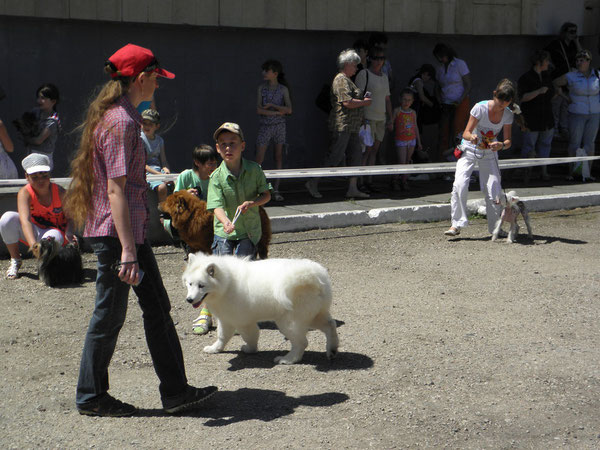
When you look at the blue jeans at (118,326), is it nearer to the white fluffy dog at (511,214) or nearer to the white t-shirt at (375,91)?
the white fluffy dog at (511,214)

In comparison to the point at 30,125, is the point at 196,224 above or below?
below

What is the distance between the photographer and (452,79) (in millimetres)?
13359

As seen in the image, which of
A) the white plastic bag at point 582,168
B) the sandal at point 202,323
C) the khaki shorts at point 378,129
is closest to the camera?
the sandal at point 202,323

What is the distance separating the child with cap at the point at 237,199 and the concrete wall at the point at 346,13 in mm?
5379

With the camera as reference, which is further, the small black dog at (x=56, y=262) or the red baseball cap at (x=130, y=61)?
the small black dog at (x=56, y=262)

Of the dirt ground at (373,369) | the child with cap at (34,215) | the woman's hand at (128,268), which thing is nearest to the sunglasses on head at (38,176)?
the child with cap at (34,215)

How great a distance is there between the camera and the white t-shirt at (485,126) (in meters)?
9.62

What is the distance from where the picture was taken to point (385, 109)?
12156 millimetres

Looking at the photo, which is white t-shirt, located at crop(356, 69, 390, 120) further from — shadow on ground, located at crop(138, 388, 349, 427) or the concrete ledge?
shadow on ground, located at crop(138, 388, 349, 427)

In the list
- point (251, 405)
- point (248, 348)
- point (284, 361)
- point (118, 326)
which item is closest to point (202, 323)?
point (248, 348)

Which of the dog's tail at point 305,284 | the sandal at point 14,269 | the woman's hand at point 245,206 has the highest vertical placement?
the woman's hand at point 245,206

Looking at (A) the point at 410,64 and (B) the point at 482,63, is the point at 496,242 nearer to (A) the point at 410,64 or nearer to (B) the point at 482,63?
(A) the point at 410,64

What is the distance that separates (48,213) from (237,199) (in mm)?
2762

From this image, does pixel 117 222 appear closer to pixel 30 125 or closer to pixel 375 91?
pixel 30 125
